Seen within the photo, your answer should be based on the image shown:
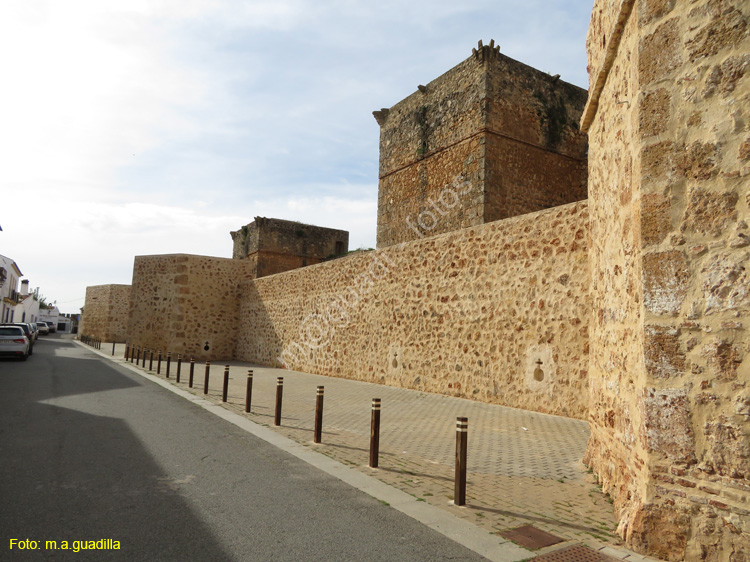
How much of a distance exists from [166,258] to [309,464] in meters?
19.0

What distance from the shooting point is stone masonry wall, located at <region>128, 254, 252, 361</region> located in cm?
2150

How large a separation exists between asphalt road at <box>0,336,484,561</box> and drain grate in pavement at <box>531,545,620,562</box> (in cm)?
47

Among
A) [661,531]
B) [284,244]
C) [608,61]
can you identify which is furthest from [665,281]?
[284,244]

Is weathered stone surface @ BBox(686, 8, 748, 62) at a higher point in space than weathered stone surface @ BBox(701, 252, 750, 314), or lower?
higher

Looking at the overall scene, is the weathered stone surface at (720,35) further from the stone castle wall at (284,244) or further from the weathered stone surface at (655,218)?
the stone castle wall at (284,244)

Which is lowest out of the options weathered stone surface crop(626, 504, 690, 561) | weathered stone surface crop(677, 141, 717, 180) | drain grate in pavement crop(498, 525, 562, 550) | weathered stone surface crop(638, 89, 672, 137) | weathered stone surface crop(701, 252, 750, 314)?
drain grate in pavement crop(498, 525, 562, 550)

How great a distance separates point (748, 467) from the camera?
2.85m

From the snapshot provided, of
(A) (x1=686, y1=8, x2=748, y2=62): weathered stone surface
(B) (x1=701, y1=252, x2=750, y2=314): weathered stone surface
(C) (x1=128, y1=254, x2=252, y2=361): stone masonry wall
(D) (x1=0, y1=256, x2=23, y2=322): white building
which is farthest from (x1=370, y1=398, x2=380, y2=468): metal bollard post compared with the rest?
(D) (x1=0, y1=256, x2=23, y2=322): white building

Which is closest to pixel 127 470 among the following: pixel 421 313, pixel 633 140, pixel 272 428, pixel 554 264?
pixel 272 428

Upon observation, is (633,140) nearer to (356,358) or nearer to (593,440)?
(593,440)

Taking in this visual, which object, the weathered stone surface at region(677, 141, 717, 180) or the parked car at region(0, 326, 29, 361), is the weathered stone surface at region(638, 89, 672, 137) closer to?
the weathered stone surface at region(677, 141, 717, 180)

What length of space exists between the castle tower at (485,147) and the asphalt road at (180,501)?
35.9 ft

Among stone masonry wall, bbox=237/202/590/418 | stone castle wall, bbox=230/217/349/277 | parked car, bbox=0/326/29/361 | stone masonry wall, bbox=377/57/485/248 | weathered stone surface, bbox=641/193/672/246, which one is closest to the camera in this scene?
weathered stone surface, bbox=641/193/672/246

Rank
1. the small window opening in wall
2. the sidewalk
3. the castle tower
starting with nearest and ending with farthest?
the sidewalk, the small window opening in wall, the castle tower
